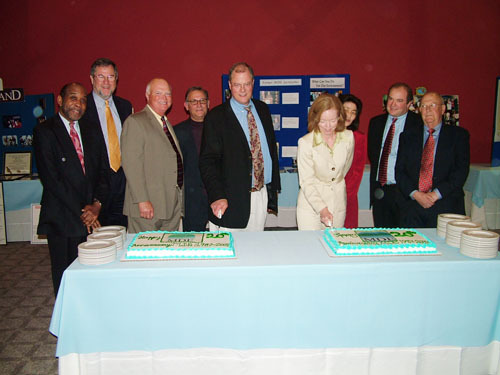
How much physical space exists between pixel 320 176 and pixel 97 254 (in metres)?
1.45

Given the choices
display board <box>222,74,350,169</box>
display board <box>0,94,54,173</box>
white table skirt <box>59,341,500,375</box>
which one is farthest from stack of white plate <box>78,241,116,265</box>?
display board <box>0,94,54,173</box>

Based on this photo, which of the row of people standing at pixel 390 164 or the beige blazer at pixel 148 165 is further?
the beige blazer at pixel 148 165

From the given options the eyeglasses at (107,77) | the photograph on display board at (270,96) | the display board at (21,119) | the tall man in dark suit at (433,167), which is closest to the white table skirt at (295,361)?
the tall man in dark suit at (433,167)

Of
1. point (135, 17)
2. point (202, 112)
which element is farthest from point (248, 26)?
point (202, 112)

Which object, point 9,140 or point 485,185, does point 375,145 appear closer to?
point 485,185

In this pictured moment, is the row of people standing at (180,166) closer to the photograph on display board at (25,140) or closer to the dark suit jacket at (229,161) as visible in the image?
the dark suit jacket at (229,161)

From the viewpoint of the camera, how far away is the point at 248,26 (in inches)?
206

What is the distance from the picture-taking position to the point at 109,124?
302 centimetres

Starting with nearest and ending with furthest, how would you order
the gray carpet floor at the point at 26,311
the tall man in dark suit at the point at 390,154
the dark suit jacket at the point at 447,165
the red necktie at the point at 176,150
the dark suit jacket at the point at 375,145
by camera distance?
the gray carpet floor at the point at 26,311, the dark suit jacket at the point at 447,165, the red necktie at the point at 176,150, the tall man in dark suit at the point at 390,154, the dark suit jacket at the point at 375,145

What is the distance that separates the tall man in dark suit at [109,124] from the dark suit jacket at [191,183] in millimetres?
550

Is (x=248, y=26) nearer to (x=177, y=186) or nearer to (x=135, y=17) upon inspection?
(x=135, y=17)

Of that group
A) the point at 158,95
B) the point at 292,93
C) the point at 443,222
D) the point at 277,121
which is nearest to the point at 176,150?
the point at 158,95

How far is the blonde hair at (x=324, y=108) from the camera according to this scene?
2303 mm

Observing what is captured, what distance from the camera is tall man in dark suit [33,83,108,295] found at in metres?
2.46
